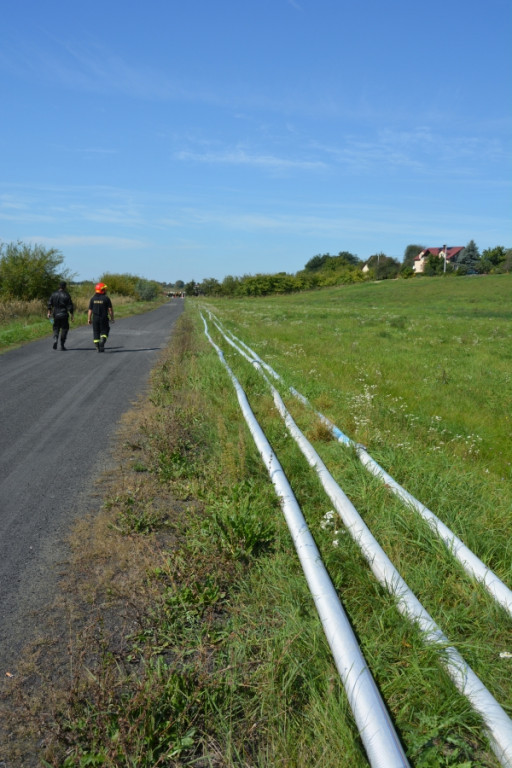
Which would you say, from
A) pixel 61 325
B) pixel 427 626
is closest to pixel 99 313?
pixel 61 325

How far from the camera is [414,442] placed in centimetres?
652

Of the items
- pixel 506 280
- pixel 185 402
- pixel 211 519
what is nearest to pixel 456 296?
pixel 506 280

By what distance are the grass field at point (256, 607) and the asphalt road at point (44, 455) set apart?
29 cm

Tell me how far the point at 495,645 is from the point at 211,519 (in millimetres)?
2129

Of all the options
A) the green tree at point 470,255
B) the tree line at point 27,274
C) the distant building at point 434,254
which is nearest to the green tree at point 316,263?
the distant building at point 434,254

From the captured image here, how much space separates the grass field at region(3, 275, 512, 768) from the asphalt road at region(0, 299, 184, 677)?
292 millimetres

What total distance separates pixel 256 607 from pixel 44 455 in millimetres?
3955

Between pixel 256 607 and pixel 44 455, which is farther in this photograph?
pixel 44 455

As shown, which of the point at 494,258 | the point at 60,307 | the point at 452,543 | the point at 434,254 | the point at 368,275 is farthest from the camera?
the point at 434,254

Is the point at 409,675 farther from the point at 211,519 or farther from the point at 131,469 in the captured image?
the point at 131,469

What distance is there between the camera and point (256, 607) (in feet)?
9.92

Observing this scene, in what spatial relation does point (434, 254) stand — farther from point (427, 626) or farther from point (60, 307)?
point (427, 626)

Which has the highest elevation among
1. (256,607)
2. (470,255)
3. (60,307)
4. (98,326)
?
(470,255)

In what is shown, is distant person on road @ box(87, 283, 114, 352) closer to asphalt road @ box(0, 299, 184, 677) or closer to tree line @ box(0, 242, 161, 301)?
asphalt road @ box(0, 299, 184, 677)
